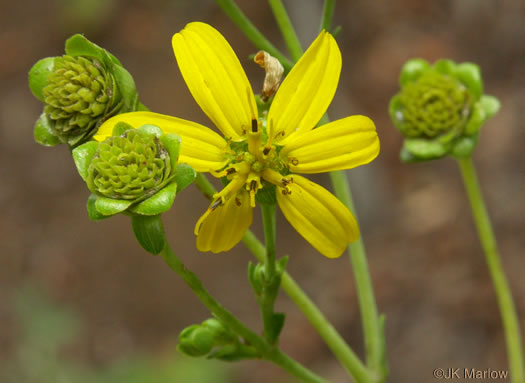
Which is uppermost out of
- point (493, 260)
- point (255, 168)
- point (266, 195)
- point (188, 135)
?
point (188, 135)

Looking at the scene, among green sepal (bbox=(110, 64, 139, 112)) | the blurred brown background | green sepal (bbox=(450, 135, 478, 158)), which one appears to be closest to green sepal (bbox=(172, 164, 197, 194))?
green sepal (bbox=(110, 64, 139, 112))

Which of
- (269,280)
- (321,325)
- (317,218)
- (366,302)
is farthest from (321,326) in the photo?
(317,218)

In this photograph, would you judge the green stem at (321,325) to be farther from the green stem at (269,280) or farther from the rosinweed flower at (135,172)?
the rosinweed flower at (135,172)

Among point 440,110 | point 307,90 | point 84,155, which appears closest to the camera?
point 84,155

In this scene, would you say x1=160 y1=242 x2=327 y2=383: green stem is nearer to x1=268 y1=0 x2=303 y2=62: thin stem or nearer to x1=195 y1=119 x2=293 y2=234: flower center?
x1=195 y1=119 x2=293 y2=234: flower center

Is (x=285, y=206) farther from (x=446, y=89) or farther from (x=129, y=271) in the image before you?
(x=129, y=271)

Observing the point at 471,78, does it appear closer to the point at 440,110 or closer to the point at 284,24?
the point at 440,110

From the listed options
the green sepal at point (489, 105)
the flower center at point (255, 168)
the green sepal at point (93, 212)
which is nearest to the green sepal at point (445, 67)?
the green sepal at point (489, 105)
